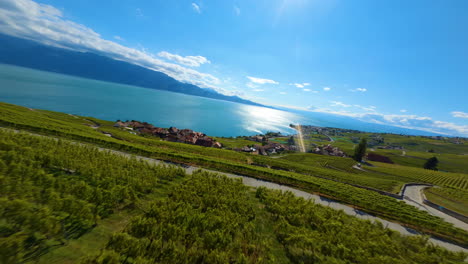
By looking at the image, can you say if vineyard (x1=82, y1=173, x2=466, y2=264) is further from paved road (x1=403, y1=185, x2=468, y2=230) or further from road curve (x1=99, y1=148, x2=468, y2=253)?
paved road (x1=403, y1=185, x2=468, y2=230)

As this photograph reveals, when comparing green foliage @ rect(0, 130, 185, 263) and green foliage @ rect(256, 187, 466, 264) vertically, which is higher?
green foliage @ rect(0, 130, 185, 263)

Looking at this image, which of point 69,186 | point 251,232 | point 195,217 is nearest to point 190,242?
point 195,217

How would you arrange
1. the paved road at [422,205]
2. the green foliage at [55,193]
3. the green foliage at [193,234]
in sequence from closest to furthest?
the green foliage at [55,193], the green foliage at [193,234], the paved road at [422,205]

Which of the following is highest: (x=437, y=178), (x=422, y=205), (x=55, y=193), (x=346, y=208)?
(x=55, y=193)

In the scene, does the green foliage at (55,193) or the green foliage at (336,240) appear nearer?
the green foliage at (55,193)

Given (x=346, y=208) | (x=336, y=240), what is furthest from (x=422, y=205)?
(x=336, y=240)

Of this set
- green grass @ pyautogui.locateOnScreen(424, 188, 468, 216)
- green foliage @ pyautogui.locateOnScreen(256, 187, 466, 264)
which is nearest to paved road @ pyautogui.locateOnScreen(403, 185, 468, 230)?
green grass @ pyautogui.locateOnScreen(424, 188, 468, 216)

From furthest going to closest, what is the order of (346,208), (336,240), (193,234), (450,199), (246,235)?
(450,199), (346,208), (336,240), (246,235), (193,234)

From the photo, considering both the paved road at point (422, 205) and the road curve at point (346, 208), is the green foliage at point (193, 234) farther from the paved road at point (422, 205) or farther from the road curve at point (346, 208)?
the paved road at point (422, 205)

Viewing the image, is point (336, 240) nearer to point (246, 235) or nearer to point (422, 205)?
point (246, 235)

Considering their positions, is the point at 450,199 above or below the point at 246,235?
below

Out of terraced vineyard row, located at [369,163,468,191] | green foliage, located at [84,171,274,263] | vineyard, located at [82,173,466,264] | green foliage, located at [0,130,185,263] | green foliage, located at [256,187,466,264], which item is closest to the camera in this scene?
green foliage, located at [0,130,185,263]

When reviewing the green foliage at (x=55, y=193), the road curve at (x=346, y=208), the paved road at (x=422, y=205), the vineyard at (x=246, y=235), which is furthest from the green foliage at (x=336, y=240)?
the paved road at (x=422, y=205)

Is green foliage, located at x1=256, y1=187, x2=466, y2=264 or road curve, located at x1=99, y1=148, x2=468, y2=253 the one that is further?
road curve, located at x1=99, y1=148, x2=468, y2=253
